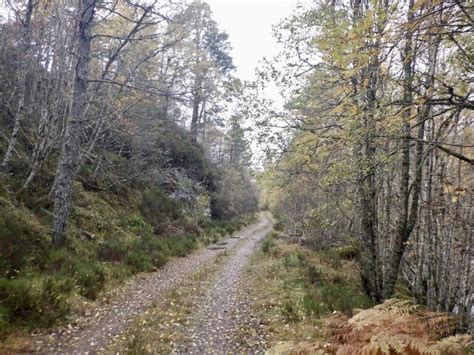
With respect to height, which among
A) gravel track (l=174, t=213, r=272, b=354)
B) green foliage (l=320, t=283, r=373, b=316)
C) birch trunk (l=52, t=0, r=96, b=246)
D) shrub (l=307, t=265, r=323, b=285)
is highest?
birch trunk (l=52, t=0, r=96, b=246)

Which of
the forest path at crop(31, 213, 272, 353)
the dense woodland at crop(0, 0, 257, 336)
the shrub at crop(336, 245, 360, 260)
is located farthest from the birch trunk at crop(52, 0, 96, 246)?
the shrub at crop(336, 245, 360, 260)

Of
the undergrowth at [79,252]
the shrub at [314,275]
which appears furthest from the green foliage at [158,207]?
the shrub at [314,275]

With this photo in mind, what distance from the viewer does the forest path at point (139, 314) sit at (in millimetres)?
4387

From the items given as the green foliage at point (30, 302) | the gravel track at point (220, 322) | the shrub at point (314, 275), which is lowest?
the gravel track at point (220, 322)

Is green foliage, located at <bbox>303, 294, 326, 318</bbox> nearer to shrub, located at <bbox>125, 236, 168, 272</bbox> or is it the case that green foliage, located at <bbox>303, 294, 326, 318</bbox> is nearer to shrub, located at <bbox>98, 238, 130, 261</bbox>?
shrub, located at <bbox>125, 236, 168, 272</bbox>

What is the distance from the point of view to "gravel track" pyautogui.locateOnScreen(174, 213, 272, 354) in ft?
15.5

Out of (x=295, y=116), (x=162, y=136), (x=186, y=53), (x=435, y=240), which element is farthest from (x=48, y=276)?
(x=186, y=53)

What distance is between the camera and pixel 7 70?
10047 millimetres

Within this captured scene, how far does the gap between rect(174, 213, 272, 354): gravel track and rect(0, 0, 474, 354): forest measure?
42 millimetres

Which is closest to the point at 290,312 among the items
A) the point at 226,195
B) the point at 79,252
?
the point at 79,252

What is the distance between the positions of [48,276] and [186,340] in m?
2.89

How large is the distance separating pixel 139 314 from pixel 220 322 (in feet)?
4.97

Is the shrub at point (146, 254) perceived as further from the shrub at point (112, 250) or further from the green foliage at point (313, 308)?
the green foliage at point (313, 308)

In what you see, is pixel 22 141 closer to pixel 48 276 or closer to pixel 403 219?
pixel 48 276
